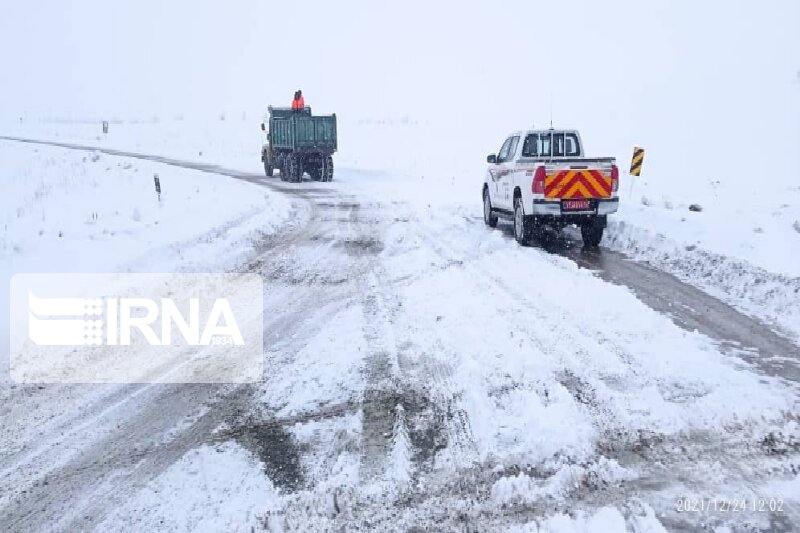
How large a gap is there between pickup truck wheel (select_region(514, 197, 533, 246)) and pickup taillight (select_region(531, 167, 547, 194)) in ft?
1.58

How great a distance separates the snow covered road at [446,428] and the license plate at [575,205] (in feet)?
11.8

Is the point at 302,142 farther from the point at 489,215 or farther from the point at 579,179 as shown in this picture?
the point at 579,179

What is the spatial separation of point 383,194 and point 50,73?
139m

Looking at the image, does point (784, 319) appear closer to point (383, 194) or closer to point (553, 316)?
point (553, 316)

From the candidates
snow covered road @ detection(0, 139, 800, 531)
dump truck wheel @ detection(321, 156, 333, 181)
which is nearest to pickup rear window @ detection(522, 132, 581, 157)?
snow covered road @ detection(0, 139, 800, 531)

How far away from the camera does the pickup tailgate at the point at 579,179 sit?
1070cm

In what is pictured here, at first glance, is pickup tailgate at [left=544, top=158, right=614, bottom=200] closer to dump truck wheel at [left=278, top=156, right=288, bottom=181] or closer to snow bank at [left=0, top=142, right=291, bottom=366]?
snow bank at [left=0, top=142, right=291, bottom=366]

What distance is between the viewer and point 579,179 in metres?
10.7

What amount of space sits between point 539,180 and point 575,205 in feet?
2.50

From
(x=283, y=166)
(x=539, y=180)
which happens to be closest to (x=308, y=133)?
(x=283, y=166)

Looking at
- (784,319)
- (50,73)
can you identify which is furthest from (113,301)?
(50,73)

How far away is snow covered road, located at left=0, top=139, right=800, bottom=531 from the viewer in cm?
337

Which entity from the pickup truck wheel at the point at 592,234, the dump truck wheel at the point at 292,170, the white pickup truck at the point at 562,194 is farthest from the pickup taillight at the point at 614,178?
the dump truck wheel at the point at 292,170

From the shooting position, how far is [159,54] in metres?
169
